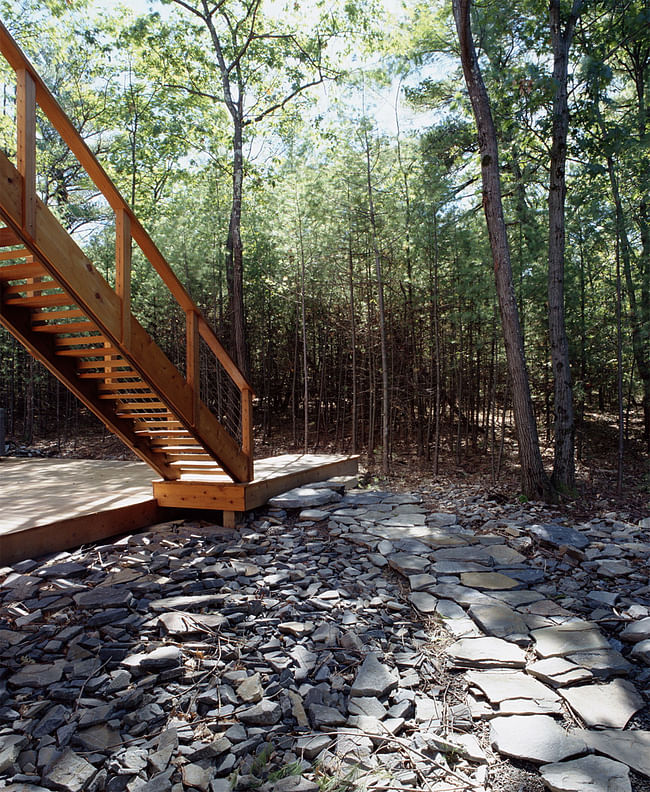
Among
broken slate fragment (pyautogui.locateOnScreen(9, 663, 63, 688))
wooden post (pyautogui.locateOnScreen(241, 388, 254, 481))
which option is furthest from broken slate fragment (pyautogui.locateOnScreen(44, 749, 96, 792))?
wooden post (pyautogui.locateOnScreen(241, 388, 254, 481))

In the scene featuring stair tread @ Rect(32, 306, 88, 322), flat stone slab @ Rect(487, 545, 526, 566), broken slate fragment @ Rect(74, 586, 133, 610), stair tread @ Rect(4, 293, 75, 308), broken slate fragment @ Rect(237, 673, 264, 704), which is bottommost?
flat stone slab @ Rect(487, 545, 526, 566)

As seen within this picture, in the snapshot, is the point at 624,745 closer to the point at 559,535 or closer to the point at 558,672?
the point at 558,672

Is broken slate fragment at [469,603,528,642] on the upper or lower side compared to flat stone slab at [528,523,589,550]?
upper

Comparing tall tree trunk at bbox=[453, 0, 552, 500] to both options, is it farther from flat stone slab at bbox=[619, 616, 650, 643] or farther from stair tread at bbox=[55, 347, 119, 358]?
stair tread at bbox=[55, 347, 119, 358]

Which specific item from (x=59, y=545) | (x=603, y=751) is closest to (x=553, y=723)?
(x=603, y=751)

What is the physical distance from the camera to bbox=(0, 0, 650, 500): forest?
6.20m

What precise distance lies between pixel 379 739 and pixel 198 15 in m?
11.0

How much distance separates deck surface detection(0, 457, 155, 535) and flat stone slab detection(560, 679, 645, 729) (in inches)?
134

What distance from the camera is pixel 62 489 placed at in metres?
5.11

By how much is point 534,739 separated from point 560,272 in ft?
17.5

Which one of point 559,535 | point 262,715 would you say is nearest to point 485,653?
point 262,715

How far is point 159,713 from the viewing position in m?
2.10

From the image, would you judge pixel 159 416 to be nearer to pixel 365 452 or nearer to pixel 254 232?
pixel 365 452

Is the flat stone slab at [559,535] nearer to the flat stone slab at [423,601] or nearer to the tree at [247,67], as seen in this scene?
the flat stone slab at [423,601]
